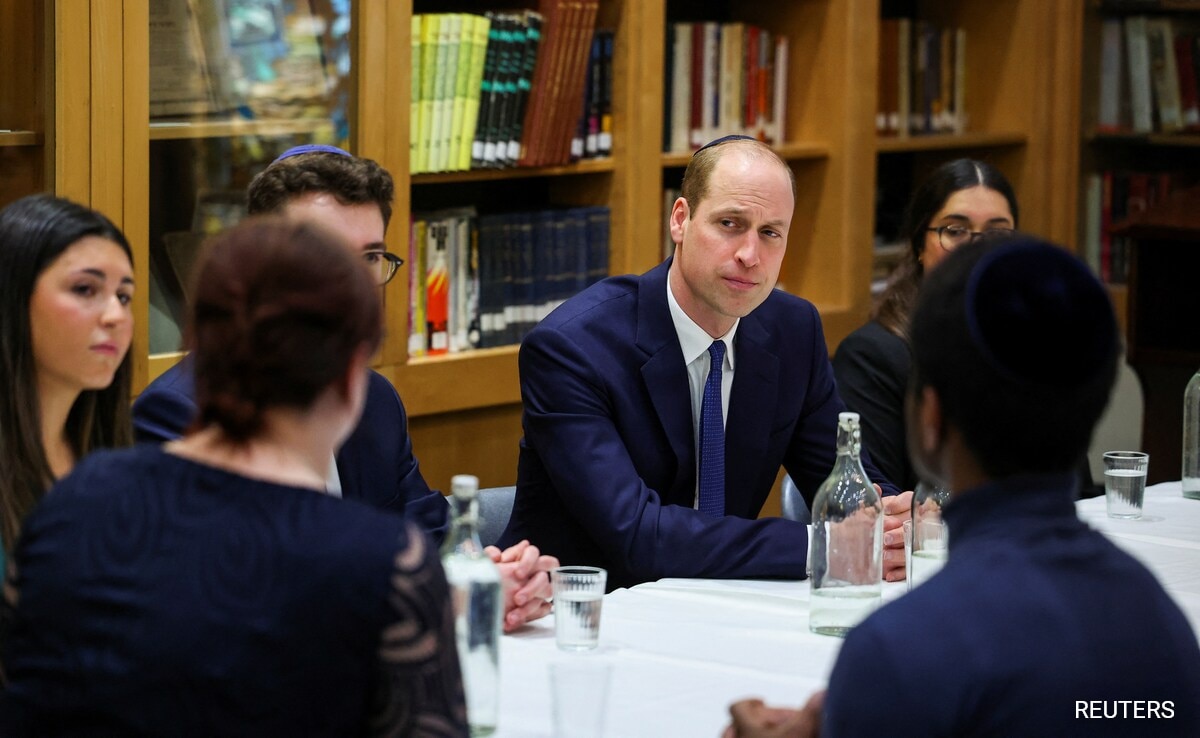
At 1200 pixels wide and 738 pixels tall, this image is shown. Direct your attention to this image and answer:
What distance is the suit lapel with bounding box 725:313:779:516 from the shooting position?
8.73ft

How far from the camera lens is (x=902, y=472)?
2957 mm

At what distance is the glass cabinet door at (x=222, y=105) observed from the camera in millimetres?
3027

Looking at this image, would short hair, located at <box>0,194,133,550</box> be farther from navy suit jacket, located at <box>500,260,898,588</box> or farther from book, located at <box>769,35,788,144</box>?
book, located at <box>769,35,788,144</box>

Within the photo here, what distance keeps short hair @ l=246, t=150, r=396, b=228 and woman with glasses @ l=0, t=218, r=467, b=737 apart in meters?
1.21

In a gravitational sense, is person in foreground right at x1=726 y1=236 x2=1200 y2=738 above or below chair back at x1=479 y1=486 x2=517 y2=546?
above

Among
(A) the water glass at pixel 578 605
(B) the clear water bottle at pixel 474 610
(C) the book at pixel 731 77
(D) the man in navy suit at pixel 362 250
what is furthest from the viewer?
(C) the book at pixel 731 77

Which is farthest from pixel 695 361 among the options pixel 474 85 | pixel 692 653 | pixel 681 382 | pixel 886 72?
pixel 886 72

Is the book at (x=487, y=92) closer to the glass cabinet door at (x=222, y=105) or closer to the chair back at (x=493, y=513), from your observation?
the glass cabinet door at (x=222, y=105)

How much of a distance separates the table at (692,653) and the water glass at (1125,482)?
22 centimetres

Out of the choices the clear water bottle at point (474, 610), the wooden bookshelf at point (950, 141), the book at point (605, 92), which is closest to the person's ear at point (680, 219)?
the book at point (605, 92)

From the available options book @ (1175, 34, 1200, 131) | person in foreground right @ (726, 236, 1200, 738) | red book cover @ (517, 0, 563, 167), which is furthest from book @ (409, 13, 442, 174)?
book @ (1175, 34, 1200, 131)

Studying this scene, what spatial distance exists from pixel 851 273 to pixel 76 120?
2.27 metres

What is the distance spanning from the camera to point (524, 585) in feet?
6.36

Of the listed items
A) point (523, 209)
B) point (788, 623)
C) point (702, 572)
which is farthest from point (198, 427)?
point (523, 209)
